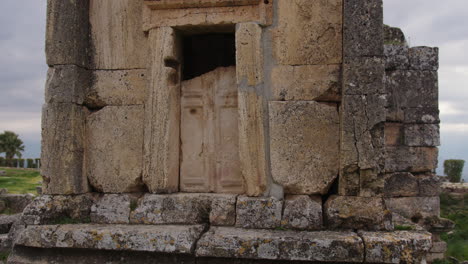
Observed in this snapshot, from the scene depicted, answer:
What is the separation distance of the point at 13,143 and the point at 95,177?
3426cm

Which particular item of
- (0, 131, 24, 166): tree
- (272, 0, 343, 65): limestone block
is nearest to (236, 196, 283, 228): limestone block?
(272, 0, 343, 65): limestone block

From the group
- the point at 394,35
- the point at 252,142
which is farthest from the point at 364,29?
the point at 394,35

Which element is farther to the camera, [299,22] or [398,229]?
[299,22]

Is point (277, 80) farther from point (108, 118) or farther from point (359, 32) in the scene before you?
point (108, 118)

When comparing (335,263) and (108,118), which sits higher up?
(108,118)

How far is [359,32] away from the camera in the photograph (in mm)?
4125

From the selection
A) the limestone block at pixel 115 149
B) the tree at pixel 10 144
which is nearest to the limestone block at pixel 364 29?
the limestone block at pixel 115 149

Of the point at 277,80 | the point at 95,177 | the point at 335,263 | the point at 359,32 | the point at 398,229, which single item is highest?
the point at 359,32

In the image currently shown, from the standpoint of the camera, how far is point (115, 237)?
422 cm

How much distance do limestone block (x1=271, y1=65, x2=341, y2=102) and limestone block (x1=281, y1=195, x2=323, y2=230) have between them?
1.06 meters

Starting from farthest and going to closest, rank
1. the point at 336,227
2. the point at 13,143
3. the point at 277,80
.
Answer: the point at 13,143, the point at 277,80, the point at 336,227

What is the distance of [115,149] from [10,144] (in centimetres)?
3432

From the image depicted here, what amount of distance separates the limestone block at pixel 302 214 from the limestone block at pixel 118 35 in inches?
90.4

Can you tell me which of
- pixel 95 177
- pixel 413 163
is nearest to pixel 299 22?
pixel 95 177
